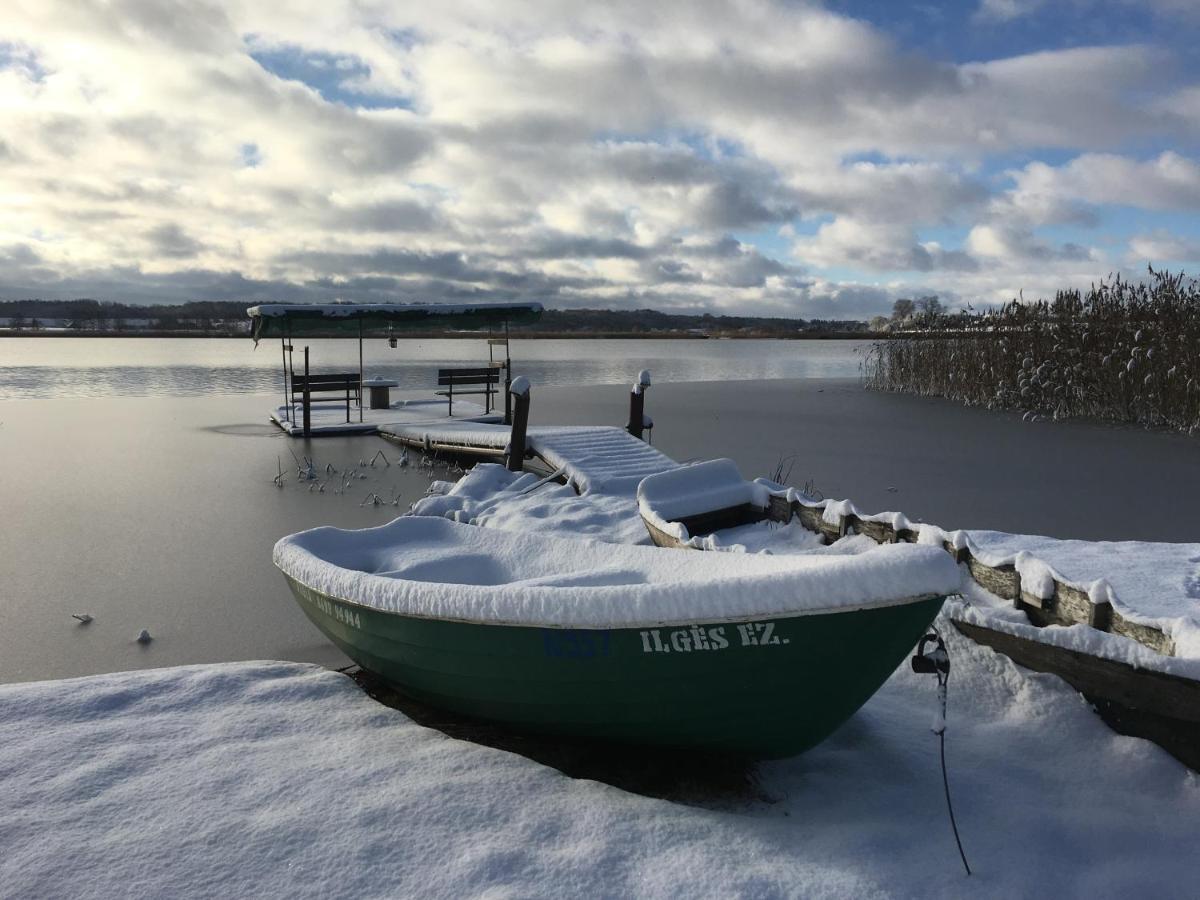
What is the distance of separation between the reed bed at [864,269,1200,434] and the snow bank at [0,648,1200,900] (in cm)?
1223

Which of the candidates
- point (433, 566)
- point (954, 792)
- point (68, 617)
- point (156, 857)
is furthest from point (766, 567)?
point (68, 617)

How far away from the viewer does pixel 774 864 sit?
2834 millimetres

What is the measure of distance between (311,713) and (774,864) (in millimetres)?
2356

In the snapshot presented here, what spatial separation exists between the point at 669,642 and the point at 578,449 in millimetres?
7505

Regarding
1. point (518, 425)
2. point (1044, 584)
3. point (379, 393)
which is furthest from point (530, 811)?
point (379, 393)

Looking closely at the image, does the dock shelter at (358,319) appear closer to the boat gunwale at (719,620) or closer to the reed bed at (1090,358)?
the reed bed at (1090,358)

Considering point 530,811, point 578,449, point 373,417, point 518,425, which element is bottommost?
point 530,811

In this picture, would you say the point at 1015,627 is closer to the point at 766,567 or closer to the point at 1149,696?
the point at 1149,696

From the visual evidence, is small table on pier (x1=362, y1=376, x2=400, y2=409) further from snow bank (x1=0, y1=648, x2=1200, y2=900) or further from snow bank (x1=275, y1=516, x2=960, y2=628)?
snow bank (x1=0, y1=648, x2=1200, y2=900)

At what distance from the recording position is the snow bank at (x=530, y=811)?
8.96ft

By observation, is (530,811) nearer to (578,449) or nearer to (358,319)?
(578,449)

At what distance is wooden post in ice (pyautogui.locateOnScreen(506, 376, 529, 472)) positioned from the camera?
10.7 meters

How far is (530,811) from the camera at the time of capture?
10.3 feet

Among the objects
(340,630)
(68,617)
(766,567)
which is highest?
(766,567)
